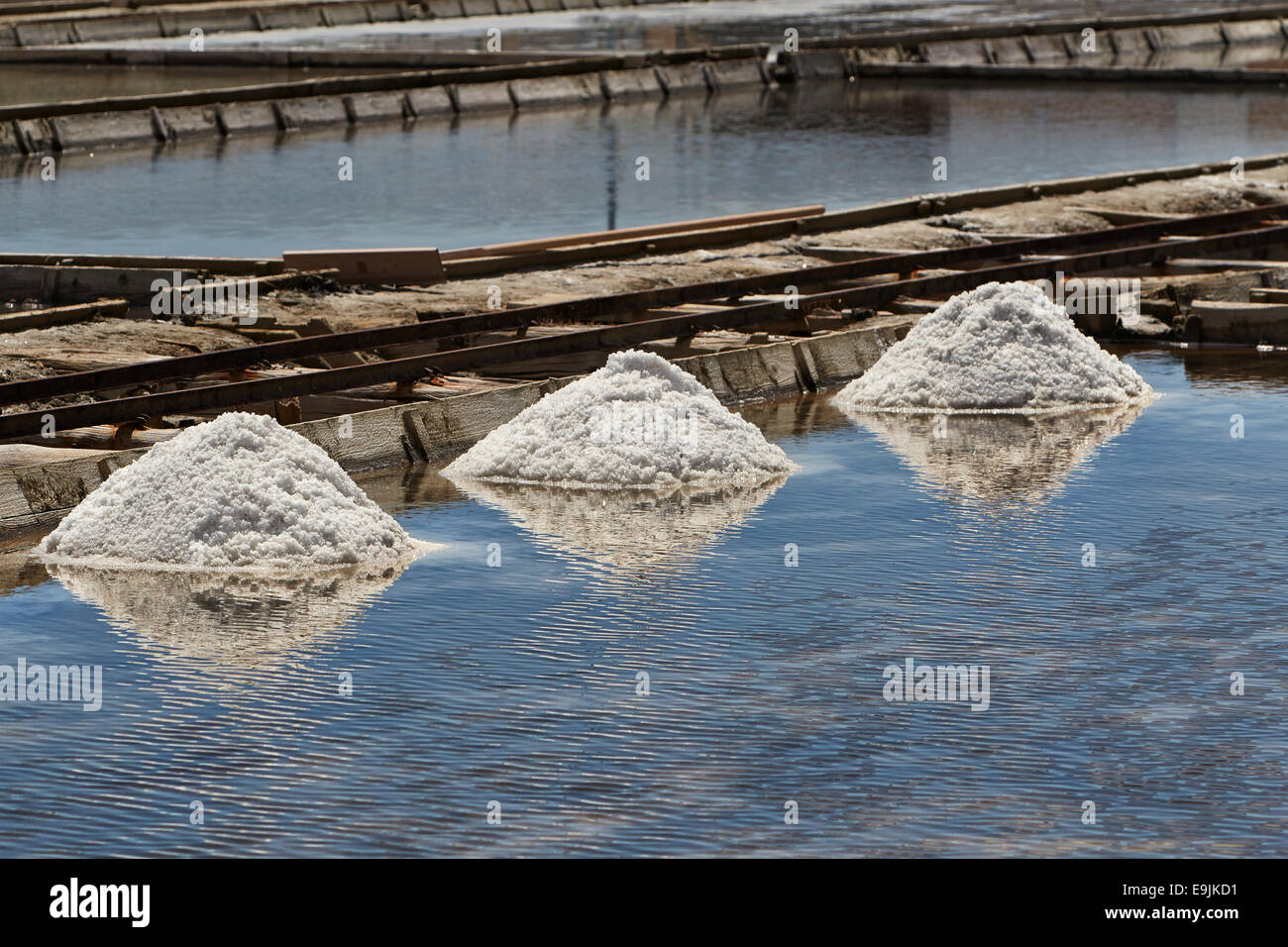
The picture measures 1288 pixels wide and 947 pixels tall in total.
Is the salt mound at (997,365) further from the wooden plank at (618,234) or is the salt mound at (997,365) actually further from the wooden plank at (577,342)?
the wooden plank at (618,234)

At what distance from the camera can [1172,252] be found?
19.4 meters

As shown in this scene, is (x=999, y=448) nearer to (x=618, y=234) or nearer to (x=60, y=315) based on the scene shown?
(x=60, y=315)

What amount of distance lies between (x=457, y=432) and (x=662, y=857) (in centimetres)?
631

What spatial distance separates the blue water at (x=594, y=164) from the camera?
24.3m

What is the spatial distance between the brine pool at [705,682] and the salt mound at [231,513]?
0.22m

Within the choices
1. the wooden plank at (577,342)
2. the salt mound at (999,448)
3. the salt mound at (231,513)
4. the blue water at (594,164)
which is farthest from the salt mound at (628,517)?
the blue water at (594,164)

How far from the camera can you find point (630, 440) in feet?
39.3

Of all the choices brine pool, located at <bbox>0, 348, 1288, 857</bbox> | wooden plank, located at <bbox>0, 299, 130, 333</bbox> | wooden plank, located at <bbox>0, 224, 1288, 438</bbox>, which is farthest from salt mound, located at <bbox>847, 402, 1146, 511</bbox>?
wooden plank, located at <bbox>0, 299, 130, 333</bbox>

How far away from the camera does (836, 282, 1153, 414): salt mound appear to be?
45.3ft

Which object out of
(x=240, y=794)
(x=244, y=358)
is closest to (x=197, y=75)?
(x=244, y=358)

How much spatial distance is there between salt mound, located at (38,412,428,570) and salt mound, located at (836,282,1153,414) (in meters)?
4.49

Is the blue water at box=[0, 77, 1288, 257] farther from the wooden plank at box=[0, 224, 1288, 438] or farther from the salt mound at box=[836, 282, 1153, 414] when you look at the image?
the salt mound at box=[836, 282, 1153, 414]
